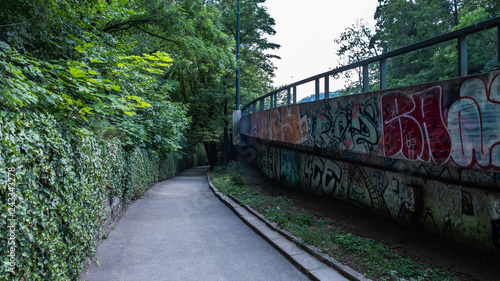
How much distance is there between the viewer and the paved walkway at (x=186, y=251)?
14.3 feet

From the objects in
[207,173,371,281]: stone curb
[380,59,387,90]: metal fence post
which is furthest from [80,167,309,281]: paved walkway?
[380,59,387,90]: metal fence post

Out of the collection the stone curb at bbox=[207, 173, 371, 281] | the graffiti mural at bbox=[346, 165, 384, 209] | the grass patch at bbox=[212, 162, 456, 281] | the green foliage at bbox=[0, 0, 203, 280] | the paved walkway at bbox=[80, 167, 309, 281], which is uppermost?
the green foliage at bbox=[0, 0, 203, 280]

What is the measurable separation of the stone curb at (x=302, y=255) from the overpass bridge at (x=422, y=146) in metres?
2.09

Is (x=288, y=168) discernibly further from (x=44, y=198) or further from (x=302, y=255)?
(x=44, y=198)

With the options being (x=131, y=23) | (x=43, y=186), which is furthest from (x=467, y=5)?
(x=43, y=186)

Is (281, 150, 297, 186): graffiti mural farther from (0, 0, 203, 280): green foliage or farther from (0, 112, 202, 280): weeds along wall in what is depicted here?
(0, 112, 202, 280): weeds along wall

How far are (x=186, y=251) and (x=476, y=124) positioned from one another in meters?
4.87

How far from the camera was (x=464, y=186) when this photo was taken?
4754 millimetres

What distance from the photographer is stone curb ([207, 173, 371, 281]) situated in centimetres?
408

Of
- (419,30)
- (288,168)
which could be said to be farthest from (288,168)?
(419,30)

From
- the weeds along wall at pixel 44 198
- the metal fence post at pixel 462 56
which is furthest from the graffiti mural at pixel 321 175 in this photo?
the weeds along wall at pixel 44 198

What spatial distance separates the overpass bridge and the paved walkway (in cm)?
272

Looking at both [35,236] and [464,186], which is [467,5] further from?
[35,236]

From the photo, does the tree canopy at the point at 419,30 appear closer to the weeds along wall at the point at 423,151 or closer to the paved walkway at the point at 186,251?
the weeds along wall at the point at 423,151
